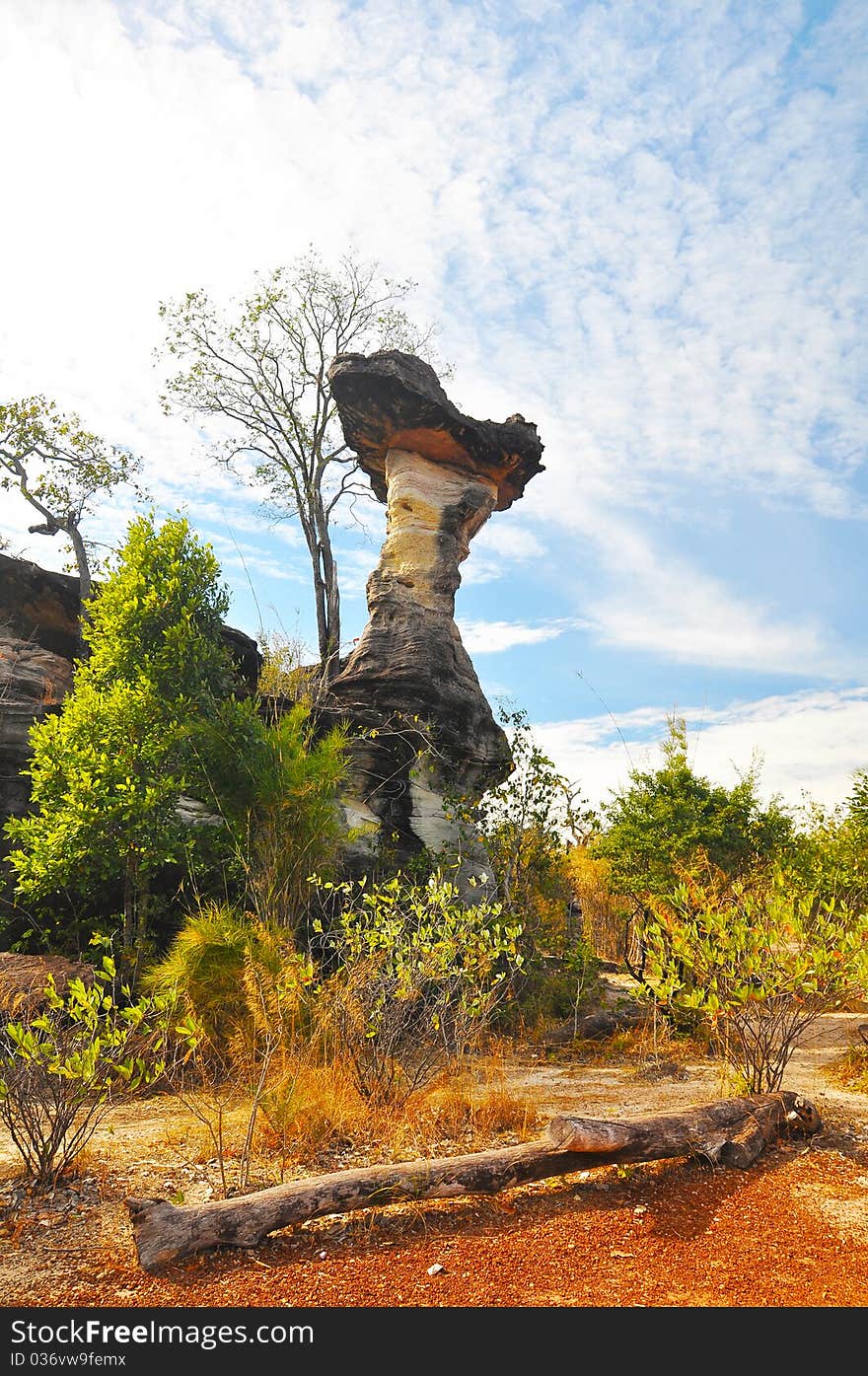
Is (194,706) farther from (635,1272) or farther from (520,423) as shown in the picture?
(520,423)

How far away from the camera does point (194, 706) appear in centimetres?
872

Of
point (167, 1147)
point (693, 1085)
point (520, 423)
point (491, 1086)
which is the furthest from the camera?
point (520, 423)

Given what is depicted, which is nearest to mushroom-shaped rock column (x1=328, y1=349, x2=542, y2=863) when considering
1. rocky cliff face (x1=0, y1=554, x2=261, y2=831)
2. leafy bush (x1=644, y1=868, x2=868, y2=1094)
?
rocky cliff face (x1=0, y1=554, x2=261, y2=831)

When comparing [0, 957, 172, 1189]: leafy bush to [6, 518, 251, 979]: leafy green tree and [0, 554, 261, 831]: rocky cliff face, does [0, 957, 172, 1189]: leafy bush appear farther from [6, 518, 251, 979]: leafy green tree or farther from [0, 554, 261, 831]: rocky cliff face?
[0, 554, 261, 831]: rocky cliff face

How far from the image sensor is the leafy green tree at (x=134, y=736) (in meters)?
7.82

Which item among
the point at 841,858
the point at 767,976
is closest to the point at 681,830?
the point at 841,858

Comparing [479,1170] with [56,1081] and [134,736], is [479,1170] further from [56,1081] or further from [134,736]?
[134,736]

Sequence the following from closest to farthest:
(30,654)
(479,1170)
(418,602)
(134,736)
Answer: (479,1170)
(134,736)
(30,654)
(418,602)

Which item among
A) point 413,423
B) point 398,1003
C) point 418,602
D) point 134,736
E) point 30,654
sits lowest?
point 398,1003

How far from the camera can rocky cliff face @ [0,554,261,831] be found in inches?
381

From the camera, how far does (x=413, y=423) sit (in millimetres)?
14188

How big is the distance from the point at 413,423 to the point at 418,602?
3.43m

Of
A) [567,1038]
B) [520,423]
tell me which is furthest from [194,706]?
[520,423]

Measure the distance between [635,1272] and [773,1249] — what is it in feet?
2.30
